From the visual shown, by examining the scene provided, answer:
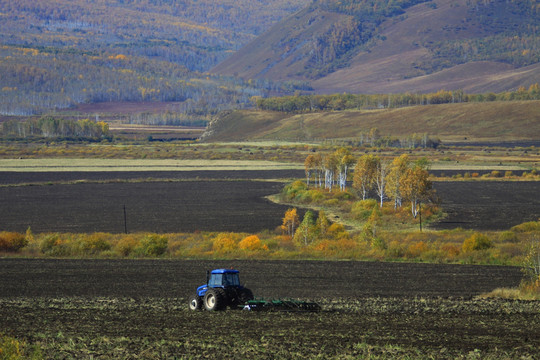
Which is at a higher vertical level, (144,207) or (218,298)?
(144,207)

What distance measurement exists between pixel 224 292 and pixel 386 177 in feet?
162

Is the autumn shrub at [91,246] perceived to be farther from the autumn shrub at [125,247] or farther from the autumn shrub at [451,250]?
the autumn shrub at [451,250]

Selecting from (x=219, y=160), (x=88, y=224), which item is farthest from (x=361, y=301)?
(x=219, y=160)

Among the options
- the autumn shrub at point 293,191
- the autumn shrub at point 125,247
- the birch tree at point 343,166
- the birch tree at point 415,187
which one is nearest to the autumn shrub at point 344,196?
the autumn shrub at point 293,191

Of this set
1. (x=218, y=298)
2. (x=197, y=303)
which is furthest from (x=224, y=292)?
(x=197, y=303)

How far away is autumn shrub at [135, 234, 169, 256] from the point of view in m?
40.8

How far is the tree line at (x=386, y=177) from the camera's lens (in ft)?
199

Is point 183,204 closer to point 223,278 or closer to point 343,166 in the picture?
point 343,166

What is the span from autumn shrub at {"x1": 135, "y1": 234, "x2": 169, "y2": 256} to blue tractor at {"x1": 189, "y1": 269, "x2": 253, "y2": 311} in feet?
59.2

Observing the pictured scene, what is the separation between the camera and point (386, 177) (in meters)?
70.3

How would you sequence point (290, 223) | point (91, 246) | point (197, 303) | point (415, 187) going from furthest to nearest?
point (415, 187)
point (290, 223)
point (91, 246)
point (197, 303)

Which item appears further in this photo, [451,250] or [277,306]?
[451,250]

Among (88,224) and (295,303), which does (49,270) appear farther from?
(88,224)

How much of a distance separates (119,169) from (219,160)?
90.0 ft
